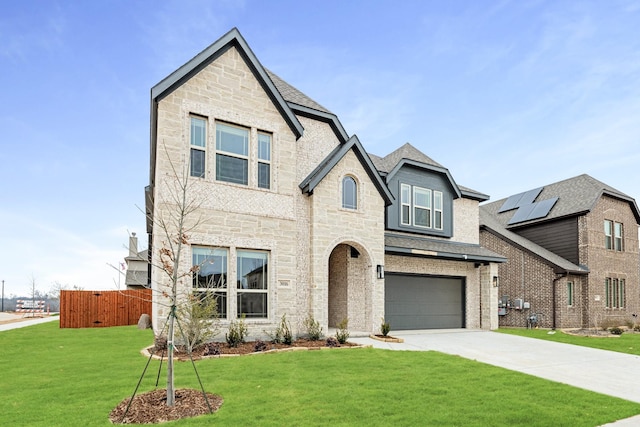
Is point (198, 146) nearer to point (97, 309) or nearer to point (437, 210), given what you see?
point (437, 210)

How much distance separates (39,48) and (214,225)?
8740 millimetres

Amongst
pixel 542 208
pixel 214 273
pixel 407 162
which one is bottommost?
pixel 214 273

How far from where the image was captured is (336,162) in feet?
45.9

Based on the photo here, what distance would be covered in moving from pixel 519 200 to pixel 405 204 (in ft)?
44.1

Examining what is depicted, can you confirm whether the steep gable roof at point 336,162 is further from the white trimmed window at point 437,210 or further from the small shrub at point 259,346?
the small shrub at point 259,346

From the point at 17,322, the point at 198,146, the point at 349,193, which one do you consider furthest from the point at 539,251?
the point at 17,322

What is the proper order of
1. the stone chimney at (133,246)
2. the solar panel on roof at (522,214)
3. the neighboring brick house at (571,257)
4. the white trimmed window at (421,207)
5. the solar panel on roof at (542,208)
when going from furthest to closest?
1. the solar panel on roof at (522,214)
2. the solar panel on roof at (542,208)
3. the neighboring brick house at (571,257)
4. the white trimmed window at (421,207)
5. the stone chimney at (133,246)

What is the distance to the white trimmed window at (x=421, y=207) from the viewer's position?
18.1 meters

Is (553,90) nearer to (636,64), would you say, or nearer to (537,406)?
(636,64)

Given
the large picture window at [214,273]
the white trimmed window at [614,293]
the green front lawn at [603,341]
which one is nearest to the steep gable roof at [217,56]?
the large picture window at [214,273]

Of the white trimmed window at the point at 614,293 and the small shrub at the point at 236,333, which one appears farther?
the white trimmed window at the point at 614,293

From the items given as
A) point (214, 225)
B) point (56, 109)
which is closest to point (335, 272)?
point (214, 225)

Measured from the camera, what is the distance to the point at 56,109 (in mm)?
15727

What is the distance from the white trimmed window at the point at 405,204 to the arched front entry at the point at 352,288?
3.31 metres
